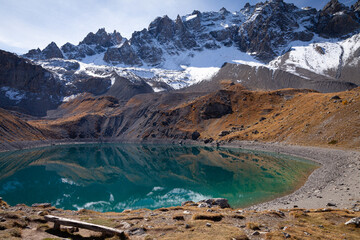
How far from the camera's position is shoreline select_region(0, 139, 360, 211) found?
82.0 ft

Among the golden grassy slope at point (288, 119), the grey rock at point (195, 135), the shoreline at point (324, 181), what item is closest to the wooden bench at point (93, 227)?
the shoreline at point (324, 181)

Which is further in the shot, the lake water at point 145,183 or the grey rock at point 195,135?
the grey rock at point 195,135

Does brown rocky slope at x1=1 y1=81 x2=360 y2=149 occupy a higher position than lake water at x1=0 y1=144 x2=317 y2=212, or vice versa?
brown rocky slope at x1=1 y1=81 x2=360 y2=149

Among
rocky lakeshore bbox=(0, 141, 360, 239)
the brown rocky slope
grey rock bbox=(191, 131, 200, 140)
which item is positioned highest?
the brown rocky slope

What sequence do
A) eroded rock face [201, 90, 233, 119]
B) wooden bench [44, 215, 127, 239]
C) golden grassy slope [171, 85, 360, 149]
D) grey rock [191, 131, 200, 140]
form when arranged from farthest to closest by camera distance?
eroded rock face [201, 90, 233, 119]
grey rock [191, 131, 200, 140]
golden grassy slope [171, 85, 360, 149]
wooden bench [44, 215, 127, 239]

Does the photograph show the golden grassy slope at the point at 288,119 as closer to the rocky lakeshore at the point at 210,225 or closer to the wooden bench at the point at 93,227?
the rocky lakeshore at the point at 210,225

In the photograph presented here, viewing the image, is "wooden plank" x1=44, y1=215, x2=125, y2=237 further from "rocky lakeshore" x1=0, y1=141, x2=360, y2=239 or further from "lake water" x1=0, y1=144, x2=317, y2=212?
"lake water" x1=0, y1=144, x2=317, y2=212

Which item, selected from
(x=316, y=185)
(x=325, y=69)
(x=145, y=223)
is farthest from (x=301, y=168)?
(x=325, y=69)

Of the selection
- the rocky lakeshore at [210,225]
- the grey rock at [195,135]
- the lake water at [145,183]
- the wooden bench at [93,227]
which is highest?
the wooden bench at [93,227]

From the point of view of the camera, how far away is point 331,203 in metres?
23.0

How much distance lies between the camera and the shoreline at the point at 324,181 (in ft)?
82.0

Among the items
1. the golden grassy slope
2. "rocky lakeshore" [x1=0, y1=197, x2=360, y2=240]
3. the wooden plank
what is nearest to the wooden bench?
the wooden plank

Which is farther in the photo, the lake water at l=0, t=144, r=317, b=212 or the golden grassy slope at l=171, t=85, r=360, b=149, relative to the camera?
the golden grassy slope at l=171, t=85, r=360, b=149

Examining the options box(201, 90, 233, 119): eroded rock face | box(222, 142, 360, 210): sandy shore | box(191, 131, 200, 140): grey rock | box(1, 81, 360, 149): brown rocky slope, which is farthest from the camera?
box(201, 90, 233, 119): eroded rock face
